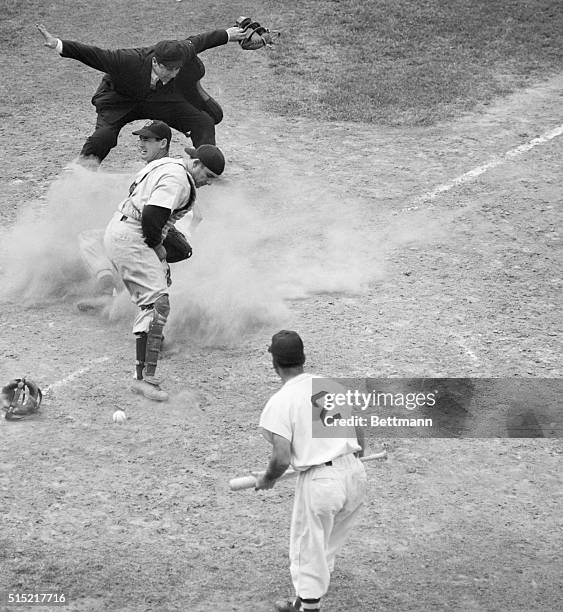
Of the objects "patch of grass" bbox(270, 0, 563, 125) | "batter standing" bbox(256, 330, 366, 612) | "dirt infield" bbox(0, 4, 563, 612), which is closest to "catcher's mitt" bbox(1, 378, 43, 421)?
"dirt infield" bbox(0, 4, 563, 612)

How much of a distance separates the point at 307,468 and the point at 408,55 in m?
11.3

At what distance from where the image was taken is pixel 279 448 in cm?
538

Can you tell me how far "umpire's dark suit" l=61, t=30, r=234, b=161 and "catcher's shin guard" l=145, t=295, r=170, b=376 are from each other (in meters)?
3.15

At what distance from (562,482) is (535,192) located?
5.32 meters

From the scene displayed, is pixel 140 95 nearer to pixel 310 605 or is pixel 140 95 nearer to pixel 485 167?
pixel 485 167

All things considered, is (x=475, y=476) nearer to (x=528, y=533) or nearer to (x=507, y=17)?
(x=528, y=533)

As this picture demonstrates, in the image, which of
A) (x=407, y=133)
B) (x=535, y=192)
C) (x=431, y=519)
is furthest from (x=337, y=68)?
(x=431, y=519)

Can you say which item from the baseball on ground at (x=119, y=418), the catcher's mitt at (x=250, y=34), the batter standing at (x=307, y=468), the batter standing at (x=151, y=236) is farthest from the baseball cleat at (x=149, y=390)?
the catcher's mitt at (x=250, y=34)

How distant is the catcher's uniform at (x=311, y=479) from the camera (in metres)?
5.43

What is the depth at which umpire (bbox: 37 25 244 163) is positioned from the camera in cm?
1014

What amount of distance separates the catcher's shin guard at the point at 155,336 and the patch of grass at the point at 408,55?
257 inches

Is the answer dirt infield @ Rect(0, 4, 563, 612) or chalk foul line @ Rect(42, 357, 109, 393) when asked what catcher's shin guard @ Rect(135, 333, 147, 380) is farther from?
chalk foul line @ Rect(42, 357, 109, 393)

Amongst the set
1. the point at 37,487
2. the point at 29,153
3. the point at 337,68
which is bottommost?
the point at 37,487

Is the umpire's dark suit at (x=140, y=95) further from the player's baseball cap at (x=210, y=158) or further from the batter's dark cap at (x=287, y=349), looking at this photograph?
the batter's dark cap at (x=287, y=349)
